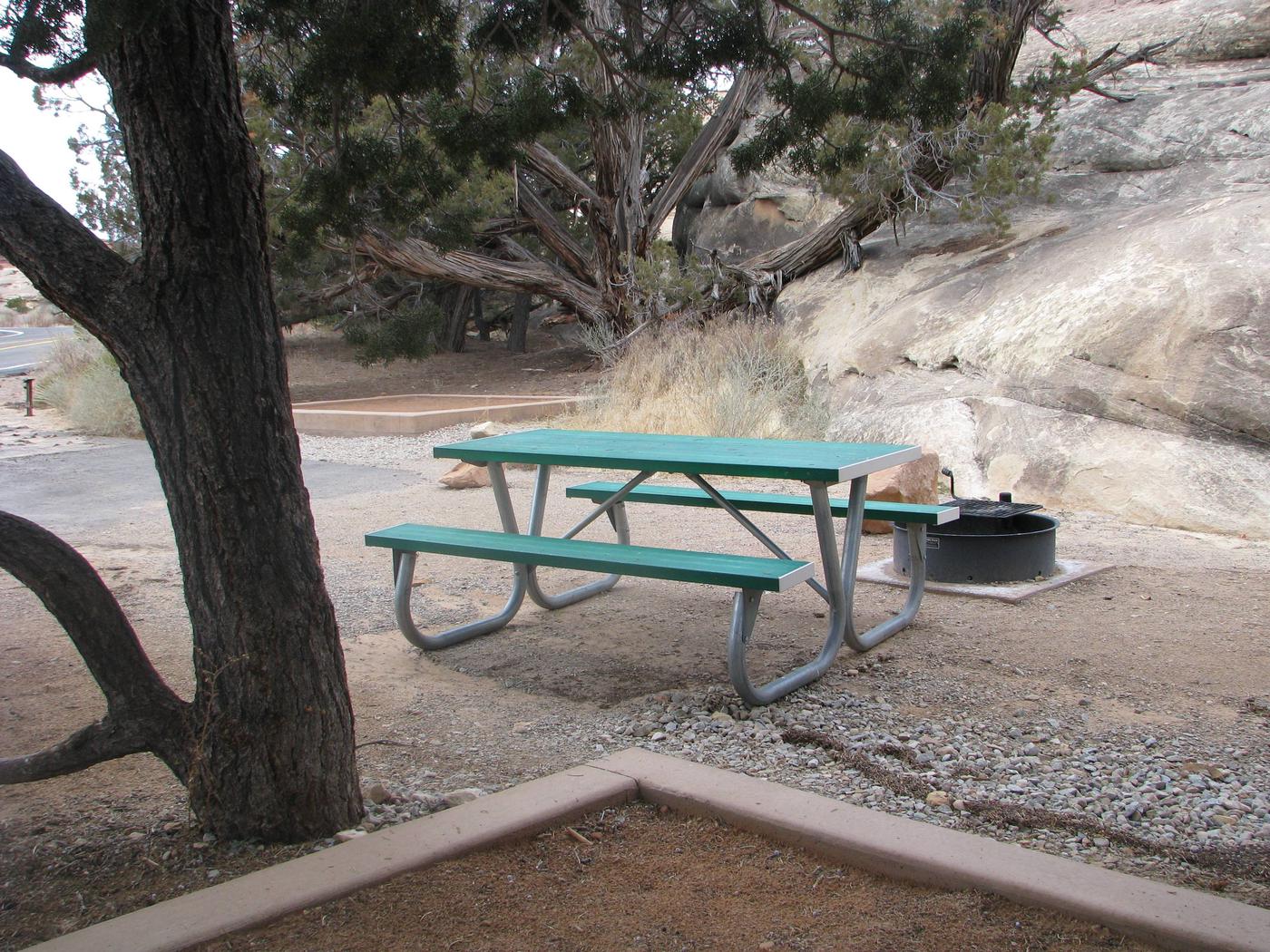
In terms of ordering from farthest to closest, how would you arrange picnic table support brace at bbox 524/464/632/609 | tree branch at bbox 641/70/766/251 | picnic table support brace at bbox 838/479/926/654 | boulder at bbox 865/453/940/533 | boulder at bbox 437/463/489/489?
tree branch at bbox 641/70/766/251 → boulder at bbox 437/463/489/489 → boulder at bbox 865/453/940/533 → picnic table support brace at bbox 524/464/632/609 → picnic table support brace at bbox 838/479/926/654

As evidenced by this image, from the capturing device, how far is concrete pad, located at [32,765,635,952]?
1959 millimetres

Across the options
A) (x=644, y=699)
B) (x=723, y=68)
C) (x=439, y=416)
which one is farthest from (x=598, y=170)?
(x=644, y=699)

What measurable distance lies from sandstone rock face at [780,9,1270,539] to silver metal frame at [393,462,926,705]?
10.2 ft

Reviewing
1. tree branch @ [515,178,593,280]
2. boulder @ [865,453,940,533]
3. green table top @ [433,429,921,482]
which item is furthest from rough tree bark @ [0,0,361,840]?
tree branch @ [515,178,593,280]

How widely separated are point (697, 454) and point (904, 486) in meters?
2.67

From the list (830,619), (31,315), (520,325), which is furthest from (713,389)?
(31,315)

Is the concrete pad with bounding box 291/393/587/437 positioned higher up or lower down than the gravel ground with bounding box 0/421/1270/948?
higher up

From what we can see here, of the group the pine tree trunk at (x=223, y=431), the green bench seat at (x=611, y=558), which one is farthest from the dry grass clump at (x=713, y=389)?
the pine tree trunk at (x=223, y=431)

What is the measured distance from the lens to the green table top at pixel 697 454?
3.72 meters

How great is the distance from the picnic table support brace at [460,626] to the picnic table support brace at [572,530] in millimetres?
77

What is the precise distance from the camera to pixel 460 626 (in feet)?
15.5

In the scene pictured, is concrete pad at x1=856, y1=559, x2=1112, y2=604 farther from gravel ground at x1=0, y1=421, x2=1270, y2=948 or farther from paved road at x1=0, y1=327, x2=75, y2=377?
paved road at x1=0, y1=327, x2=75, y2=377

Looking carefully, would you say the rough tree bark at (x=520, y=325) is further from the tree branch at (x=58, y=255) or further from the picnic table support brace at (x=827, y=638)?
the tree branch at (x=58, y=255)

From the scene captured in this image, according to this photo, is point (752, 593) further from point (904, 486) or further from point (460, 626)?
point (904, 486)
